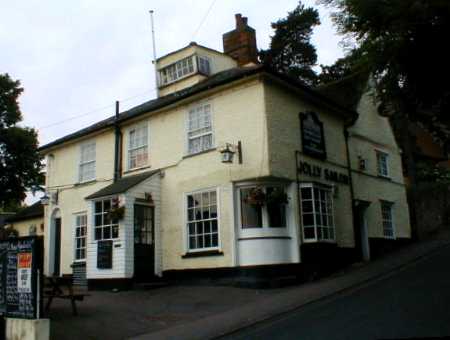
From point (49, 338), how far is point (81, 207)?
1131 cm

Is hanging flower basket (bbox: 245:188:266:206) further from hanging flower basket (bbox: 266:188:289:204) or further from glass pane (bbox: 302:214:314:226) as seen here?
glass pane (bbox: 302:214:314:226)

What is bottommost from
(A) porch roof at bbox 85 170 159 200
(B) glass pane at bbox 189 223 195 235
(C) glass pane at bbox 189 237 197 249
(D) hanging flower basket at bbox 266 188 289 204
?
(C) glass pane at bbox 189 237 197 249

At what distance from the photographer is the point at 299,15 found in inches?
1476

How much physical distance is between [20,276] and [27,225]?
1870 centimetres

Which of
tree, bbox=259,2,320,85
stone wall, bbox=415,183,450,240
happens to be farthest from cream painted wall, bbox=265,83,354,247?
tree, bbox=259,2,320,85

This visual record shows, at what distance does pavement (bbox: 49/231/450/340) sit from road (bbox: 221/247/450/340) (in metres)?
0.50

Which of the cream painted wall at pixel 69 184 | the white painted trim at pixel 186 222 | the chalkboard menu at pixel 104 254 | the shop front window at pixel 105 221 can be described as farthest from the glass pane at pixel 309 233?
the cream painted wall at pixel 69 184

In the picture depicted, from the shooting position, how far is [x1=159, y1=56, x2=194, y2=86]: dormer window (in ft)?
72.0

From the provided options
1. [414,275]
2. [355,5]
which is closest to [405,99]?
[355,5]

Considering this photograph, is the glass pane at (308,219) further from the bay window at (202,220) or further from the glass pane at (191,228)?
the glass pane at (191,228)

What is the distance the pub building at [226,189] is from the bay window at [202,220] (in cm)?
4

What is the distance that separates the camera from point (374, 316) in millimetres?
9219

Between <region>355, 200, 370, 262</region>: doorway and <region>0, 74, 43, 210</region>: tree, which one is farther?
<region>0, 74, 43, 210</region>: tree

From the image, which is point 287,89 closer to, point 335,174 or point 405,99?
point 335,174
